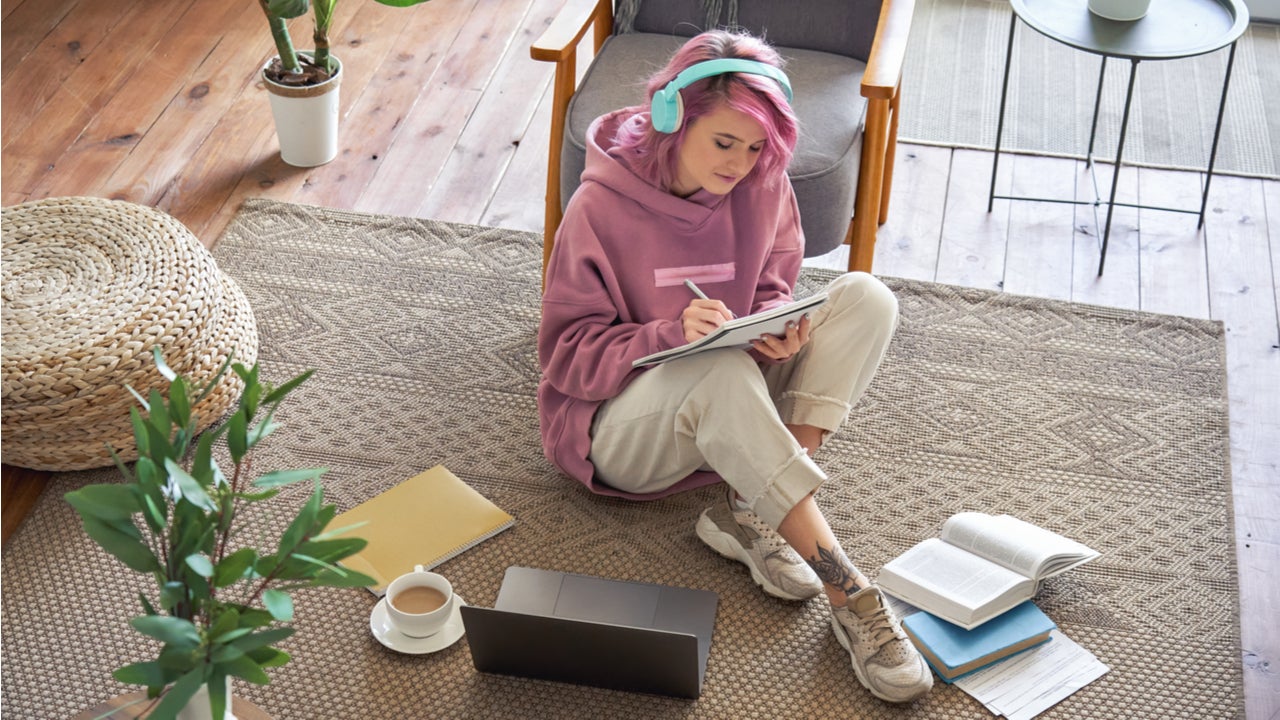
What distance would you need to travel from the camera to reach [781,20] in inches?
98.6

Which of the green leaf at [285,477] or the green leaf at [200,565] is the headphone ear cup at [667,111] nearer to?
the green leaf at [285,477]

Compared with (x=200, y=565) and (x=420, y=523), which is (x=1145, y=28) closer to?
(x=420, y=523)

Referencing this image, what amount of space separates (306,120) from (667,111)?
4.35 feet

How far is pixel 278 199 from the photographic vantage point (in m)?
2.76

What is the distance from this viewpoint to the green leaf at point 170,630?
3.11 ft

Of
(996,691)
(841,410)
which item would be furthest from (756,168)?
(996,691)

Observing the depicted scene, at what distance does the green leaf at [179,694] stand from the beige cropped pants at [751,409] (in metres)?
0.91

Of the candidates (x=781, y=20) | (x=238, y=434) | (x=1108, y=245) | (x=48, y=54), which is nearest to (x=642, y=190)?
(x=781, y=20)

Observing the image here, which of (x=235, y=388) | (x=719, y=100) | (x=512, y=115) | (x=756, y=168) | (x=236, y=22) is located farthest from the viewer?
(x=236, y=22)

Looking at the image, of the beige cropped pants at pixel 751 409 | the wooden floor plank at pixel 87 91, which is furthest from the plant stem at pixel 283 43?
the beige cropped pants at pixel 751 409

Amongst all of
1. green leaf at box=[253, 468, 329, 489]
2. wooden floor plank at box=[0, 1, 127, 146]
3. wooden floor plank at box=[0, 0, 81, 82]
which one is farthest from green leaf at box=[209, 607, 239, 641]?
wooden floor plank at box=[0, 0, 81, 82]

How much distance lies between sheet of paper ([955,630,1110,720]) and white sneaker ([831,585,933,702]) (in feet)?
0.27

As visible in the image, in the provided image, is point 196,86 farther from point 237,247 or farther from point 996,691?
point 996,691

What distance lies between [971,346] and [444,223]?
3.61 feet
